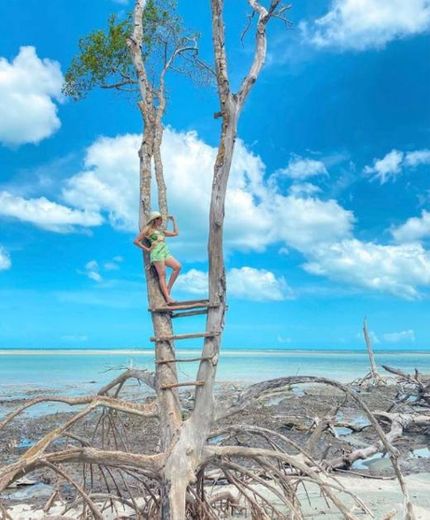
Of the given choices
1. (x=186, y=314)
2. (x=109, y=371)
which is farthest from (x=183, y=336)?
(x=109, y=371)

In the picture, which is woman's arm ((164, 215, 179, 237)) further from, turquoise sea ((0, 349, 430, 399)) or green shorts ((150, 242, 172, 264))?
turquoise sea ((0, 349, 430, 399))

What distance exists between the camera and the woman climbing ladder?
5.87 metres

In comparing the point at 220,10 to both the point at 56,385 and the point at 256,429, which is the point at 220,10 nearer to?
the point at 256,429

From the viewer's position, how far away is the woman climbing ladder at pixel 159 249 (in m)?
5.87

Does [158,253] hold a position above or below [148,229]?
below

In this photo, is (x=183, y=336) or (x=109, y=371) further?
(x=109, y=371)

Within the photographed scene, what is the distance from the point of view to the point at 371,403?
20.9 meters

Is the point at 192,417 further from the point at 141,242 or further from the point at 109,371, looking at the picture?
the point at 109,371

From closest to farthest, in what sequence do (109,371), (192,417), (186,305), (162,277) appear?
(192,417), (186,305), (162,277), (109,371)

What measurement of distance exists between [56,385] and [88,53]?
2331cm

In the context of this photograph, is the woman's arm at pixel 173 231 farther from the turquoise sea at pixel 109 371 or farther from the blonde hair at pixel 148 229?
the turquoise sea at pixel 109 371

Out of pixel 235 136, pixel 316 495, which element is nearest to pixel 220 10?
pixel 235 136

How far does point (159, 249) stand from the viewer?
5.88 m

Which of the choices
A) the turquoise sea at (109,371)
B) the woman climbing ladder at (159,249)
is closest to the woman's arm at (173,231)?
the woman climbing ladder at (159,249)
